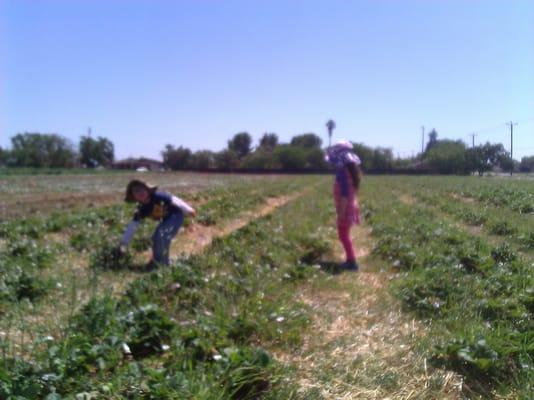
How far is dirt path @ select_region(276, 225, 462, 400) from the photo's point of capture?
2.77 m

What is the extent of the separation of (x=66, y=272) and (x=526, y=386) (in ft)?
15.6

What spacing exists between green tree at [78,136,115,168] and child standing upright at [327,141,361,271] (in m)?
79.4

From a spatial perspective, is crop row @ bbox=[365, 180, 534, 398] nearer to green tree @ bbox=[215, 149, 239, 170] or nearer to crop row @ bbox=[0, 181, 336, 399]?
crop row @ bbox=[0, 181, 336, 399]

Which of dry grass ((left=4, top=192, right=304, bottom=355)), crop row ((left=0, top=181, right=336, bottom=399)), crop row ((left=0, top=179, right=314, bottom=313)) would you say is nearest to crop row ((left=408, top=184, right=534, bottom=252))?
crop row ((left=0, top=181, right=336, bottom=399))

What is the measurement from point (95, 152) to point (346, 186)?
8001 centimetres

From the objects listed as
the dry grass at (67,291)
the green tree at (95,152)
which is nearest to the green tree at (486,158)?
the dry grass at (67,291)

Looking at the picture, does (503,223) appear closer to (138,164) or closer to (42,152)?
(138,164)

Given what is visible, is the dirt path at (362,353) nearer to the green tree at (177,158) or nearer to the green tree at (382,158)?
the green tree at (382,158)

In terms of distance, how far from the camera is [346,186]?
19.6 feet

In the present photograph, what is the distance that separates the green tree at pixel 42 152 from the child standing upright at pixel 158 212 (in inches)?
3103

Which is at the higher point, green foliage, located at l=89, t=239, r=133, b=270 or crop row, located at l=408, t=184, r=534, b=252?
crop row, located at l=408, t=184, r=534, b=252

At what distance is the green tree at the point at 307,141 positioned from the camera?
48.3m

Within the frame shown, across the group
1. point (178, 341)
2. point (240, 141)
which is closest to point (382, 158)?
point (178, 341)

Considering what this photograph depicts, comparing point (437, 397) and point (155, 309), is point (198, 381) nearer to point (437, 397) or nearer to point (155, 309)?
point (155, 309)
